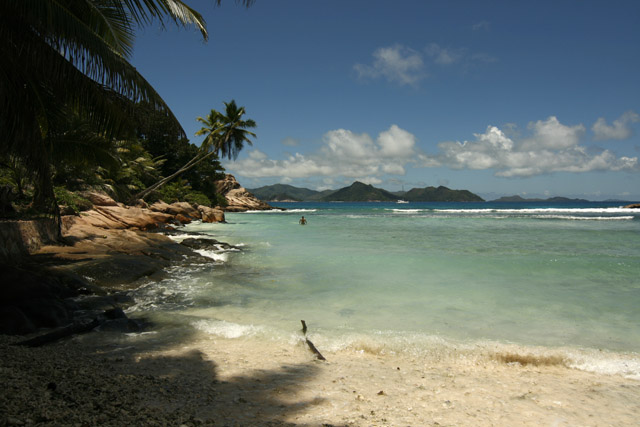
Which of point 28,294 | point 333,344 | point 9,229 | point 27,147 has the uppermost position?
point 27,147

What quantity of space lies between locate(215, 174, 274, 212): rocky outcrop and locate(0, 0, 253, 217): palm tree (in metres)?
57.4

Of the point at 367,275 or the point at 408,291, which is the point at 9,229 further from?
the point at 408,291

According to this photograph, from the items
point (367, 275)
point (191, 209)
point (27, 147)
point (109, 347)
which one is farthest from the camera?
point (191, 209)

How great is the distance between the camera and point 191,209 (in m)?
31.6

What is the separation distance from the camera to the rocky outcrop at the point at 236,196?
6503cm

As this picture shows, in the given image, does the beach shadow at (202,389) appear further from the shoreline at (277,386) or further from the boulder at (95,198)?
the boulder at (95,198)

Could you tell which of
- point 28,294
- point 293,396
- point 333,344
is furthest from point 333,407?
point 28,294

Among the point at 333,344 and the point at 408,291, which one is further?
the point at 408,291

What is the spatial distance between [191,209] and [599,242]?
29239mm

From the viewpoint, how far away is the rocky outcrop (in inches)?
2560

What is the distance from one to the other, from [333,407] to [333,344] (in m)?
1.93

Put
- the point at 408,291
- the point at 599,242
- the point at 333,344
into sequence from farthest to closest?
the point at 599,242 < the point at 408,291 < the point at 333,344

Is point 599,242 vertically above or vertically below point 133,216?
below

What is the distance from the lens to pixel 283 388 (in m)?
3.53
